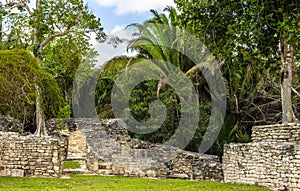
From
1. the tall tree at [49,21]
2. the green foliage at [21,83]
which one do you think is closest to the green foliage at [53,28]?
the tall tree at [49,21]

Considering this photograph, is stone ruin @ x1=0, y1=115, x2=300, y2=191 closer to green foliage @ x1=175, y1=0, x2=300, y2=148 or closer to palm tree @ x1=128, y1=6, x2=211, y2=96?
green foliage @ x1=175, y1=0, x2=300, y2=148

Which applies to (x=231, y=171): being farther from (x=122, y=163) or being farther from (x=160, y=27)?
(x=160, y=27)

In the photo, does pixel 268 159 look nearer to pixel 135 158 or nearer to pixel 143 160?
pixel 143 160

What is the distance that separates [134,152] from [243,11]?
902 cm

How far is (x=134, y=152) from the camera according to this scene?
18891 millimetres

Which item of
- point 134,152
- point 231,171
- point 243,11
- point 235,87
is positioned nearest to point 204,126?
point 235,87

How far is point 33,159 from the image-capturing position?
14.5 metres

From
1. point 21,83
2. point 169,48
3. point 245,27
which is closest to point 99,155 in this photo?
point 21,83

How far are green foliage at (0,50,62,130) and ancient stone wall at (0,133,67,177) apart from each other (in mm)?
1358

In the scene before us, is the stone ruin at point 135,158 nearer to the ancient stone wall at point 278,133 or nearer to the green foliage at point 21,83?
the ancient stone wall at point 278,133

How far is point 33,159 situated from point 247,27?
29.1 feet

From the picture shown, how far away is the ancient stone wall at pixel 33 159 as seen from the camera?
1447 centimetres

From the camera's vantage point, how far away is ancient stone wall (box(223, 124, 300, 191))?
10.7 metres

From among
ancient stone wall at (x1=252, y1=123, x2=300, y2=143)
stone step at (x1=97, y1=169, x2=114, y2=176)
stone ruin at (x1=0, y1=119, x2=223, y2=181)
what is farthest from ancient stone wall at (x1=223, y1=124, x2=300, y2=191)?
stone step at (x1=97, y1=169, x2=114, y2=176)
